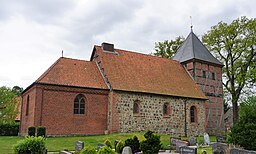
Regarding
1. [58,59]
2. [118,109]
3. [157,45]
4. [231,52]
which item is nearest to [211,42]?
[231,52]

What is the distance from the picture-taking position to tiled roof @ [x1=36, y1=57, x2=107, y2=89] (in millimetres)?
20719

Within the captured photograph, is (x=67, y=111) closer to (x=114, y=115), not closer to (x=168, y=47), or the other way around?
(x=114, y=115)

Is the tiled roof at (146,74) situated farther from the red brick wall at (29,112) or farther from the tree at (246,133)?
the tree at (246,133)

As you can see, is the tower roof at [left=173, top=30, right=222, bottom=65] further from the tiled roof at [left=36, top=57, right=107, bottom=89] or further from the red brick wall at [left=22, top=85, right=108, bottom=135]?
the red brick wall at [left=22, top=85, right=108, bottom=135]

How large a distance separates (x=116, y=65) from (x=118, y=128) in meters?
5.69

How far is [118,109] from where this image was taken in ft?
71.5

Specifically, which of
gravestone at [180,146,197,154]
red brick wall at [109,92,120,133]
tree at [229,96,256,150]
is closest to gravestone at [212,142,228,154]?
tree at [229,96,256,150]

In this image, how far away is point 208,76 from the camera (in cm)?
2902

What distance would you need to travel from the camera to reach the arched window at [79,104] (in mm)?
21078

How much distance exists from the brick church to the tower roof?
150 millimetres

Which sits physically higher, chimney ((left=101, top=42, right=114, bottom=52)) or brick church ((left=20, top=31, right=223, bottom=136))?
chimney ((left=101, top=42, right=114, bottom=52))

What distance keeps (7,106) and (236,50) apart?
27435mm

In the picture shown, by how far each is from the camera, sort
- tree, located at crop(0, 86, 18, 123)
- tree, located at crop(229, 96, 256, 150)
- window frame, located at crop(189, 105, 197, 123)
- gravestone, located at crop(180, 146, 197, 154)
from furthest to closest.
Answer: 1. tree, located at crop(0, 86, 18, 123)
2. window frame, located at crop(189, 105, 197, 123)
3. tree, located at crop(229, 96, 256, 150)
4. gravestone, located at crop(180, 146, 197, 154)

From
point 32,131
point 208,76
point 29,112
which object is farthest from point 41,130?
point 208,76
